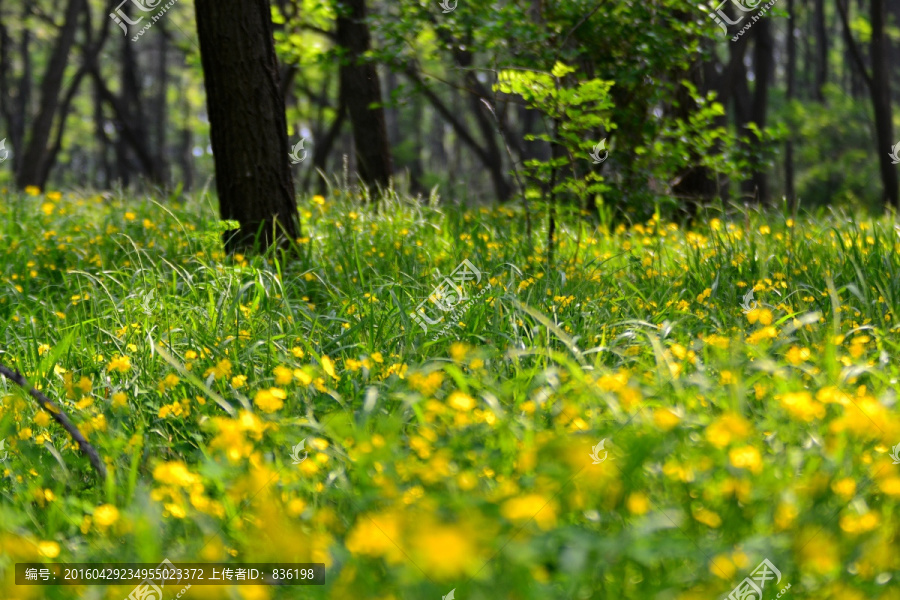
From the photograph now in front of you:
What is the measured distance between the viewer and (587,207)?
649 cm

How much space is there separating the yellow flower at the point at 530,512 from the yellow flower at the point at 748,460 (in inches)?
16.0

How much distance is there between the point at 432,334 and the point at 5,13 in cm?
1855

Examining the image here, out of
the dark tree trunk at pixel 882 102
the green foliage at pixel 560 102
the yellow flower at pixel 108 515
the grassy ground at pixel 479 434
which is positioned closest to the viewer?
the grassy ground at pixel 479 434

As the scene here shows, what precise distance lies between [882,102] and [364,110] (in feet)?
23.9

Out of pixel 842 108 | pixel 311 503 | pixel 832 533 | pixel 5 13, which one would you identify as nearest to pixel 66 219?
pixel 311 503

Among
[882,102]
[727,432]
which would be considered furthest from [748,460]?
[882,102]

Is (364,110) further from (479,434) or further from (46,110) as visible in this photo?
(479,434)

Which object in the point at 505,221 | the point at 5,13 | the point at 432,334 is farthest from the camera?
the point at 5,13

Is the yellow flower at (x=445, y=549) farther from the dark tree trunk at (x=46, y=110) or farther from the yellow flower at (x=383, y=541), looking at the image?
the dark tree trunk at (x=46, y=110)

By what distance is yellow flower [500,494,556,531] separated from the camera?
1394 mm

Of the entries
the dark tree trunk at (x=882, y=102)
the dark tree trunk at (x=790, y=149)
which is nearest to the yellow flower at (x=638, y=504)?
the dark tree trunk at (x=882, y=102)

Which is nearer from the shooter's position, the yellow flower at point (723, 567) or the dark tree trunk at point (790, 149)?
the yellow flower at point (723, 567)

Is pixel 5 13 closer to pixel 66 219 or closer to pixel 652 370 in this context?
pixel 66 219

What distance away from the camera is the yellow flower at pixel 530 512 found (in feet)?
4.57
